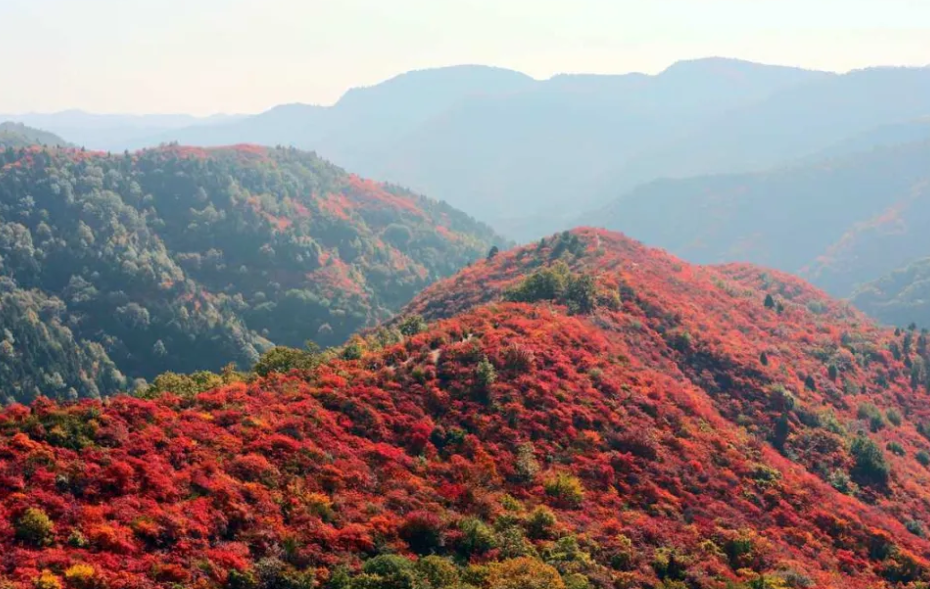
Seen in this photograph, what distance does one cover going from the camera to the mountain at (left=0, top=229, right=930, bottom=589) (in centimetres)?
3228

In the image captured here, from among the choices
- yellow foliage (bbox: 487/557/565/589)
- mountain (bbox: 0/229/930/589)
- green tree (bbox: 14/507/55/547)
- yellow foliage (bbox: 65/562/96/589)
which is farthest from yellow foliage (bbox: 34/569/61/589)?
yellow foliage (bbox: 487/557/565/589)

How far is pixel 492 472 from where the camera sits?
152 ft

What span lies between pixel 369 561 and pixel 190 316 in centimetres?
18067

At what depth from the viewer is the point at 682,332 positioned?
84938 mm

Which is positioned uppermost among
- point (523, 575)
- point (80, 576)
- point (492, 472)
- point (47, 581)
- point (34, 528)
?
point (34, 528)

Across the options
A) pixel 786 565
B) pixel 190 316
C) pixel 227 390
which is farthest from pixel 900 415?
pixel 190 316

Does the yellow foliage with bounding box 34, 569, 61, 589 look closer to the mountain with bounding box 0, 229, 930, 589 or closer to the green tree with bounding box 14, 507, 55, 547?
the mountain with bounding box 0, 229, 930, 589

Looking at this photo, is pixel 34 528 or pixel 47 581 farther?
pixel 34 528

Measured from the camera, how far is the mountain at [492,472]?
106ft

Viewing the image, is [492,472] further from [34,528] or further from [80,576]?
[34,528]

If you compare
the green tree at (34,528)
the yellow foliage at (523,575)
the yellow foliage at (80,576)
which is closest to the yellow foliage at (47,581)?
the yellow foliage at (80,576)

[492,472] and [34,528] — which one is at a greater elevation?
[34,528]

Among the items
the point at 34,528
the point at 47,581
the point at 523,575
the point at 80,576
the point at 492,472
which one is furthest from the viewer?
the point at 492,472

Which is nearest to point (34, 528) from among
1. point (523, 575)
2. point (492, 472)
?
point (523, 575)
